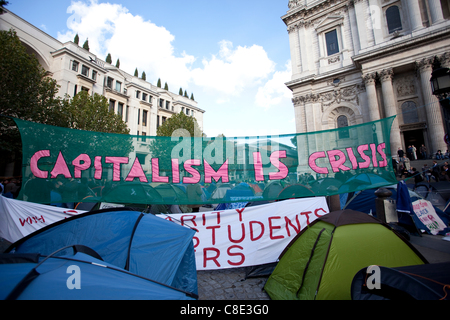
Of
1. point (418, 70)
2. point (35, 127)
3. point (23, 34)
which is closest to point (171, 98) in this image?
point (23, 34)

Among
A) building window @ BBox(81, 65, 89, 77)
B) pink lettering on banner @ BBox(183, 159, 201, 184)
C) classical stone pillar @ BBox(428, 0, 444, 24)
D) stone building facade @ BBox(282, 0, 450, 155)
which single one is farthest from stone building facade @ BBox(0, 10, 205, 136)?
classical stone pillar @ BBox(428, 0, 444, 24)

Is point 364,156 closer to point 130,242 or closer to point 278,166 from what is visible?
point 278,166

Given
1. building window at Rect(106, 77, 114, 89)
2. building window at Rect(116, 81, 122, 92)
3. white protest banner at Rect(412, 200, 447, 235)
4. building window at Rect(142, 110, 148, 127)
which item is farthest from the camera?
building window at Rect(142, 110, 148, 127)

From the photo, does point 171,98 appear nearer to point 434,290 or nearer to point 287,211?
point 287,211

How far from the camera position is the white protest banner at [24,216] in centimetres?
466

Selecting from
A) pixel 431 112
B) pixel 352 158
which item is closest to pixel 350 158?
pixel 352 158

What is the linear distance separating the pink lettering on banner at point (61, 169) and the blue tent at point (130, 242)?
5.95 feet

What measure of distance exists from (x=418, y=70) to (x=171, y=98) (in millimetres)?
37228

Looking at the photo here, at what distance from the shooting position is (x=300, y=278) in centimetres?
311

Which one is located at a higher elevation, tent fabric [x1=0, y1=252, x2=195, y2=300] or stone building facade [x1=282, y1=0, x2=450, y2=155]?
stone building facade [x1=282, y1=0, x2=450, y2=155]

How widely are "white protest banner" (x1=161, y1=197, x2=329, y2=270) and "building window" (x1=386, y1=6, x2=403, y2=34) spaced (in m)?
27.7

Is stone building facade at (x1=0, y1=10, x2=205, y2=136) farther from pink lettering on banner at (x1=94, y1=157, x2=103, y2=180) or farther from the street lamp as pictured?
the street lamp

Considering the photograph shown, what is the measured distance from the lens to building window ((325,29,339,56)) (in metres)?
25.8

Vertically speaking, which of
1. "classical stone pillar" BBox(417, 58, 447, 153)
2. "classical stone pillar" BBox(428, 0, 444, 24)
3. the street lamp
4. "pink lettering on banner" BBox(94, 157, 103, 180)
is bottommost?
"pink lettering on banner" BBox(94, 157, 103, 180)
